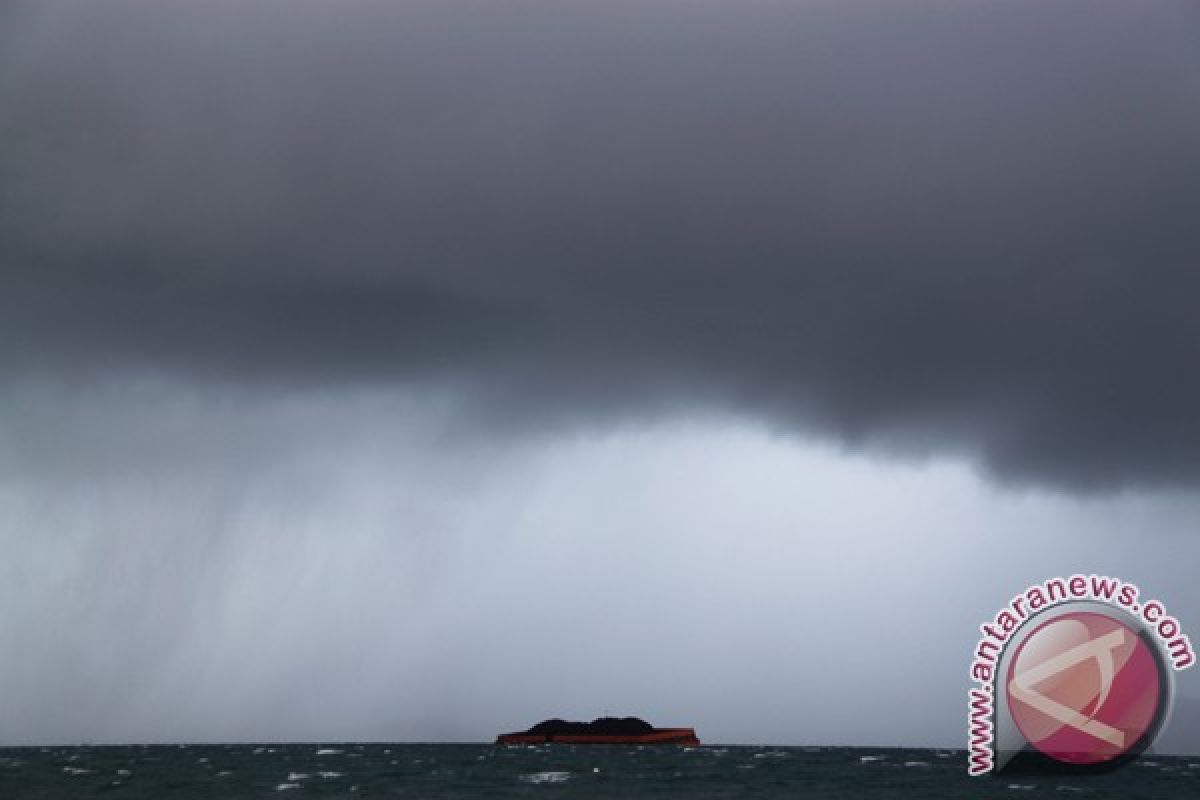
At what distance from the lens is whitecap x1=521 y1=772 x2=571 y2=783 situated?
128875 mm

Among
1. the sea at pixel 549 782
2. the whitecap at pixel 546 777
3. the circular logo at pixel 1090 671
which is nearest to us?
the circular logo at pixel 1090 671

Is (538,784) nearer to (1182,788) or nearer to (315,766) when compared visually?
(315,766)

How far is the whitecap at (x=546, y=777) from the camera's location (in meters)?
129

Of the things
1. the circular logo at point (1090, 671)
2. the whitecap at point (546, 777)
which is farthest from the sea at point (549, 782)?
the circular logo at point (1090, 671)

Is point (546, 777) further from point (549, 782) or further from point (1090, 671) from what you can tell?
point (1090, 671)

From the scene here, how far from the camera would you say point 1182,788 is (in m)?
130

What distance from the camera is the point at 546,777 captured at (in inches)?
5394

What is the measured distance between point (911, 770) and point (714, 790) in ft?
191

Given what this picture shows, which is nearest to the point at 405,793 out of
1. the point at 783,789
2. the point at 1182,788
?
the point at 783,789

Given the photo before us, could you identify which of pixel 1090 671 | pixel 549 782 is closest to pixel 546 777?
pixel 549 782

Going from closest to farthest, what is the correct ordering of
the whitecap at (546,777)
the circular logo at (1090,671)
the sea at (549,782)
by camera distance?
the circular logo at (1090,671) → the sea at (549,782) → the whitecap at (546,777)

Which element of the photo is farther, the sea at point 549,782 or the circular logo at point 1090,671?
the sea at point 549,782

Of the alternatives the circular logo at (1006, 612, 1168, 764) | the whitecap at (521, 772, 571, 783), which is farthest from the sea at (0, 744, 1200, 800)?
the circular logo at (1006, 612, 1168, 764)

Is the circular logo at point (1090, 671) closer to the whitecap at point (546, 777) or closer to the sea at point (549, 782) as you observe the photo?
the sea at point (549, 782)
